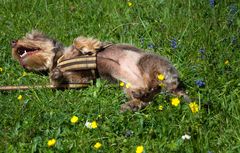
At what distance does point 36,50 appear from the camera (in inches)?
207

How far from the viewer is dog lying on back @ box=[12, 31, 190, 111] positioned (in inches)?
183

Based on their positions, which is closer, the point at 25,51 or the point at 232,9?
the point at 25,51

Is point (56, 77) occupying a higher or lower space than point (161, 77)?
lower

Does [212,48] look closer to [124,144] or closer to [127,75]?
[127,75]

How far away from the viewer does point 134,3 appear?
648 cm

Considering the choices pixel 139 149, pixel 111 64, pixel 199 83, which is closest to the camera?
pixel 139 149

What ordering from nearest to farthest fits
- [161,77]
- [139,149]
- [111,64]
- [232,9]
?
[139,149] → [161,77] → [111,64] → [232,9]

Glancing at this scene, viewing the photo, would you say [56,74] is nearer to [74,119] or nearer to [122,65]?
[122,65]

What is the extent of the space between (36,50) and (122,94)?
1.04m

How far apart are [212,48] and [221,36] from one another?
0.24 meters

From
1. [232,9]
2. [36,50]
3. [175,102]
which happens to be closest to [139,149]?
[175,102]

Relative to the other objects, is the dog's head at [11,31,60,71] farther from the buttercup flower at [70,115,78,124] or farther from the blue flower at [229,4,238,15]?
the blue flower at [229,4,238,15]

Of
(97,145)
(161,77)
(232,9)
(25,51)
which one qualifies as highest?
(232,9)

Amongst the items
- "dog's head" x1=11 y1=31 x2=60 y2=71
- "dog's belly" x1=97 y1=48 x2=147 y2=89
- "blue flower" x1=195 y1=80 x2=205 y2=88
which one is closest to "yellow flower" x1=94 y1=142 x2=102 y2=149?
"dog's belly" x1=97 y1=48 x2=147 y2=89
